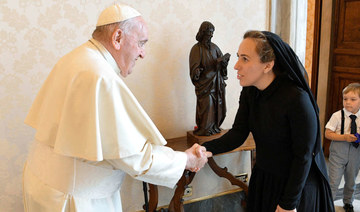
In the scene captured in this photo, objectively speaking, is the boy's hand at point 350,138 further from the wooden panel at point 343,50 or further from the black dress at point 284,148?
the wooden panel at point 343,50

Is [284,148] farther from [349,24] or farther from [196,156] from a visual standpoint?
[349,24]

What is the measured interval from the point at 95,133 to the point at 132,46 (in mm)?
502

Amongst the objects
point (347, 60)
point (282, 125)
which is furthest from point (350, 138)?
point (347, 60)

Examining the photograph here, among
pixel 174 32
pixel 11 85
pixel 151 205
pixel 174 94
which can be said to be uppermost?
pixel 174 32

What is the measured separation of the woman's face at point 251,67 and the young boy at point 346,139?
5.02 feet

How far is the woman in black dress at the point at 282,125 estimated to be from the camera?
1.70 meters

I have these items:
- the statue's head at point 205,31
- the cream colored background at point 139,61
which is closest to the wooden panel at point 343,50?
the cream colored background at point 139,61

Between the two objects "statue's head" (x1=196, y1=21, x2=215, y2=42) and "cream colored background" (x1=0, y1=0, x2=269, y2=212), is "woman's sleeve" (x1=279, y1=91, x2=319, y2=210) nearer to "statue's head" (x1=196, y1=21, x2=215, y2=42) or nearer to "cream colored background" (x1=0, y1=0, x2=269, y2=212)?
"statue's head" (x1=196, y1=21, x2=215, y2=42)

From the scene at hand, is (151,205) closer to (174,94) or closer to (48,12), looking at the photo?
(174,94)

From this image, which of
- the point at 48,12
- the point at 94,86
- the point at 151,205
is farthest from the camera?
the point at 151,205

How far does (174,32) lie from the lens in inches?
114

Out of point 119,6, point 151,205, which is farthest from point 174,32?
point 151,205

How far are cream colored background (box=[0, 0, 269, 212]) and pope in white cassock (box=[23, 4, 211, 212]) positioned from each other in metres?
0.80

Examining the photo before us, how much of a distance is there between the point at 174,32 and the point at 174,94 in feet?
1.80
